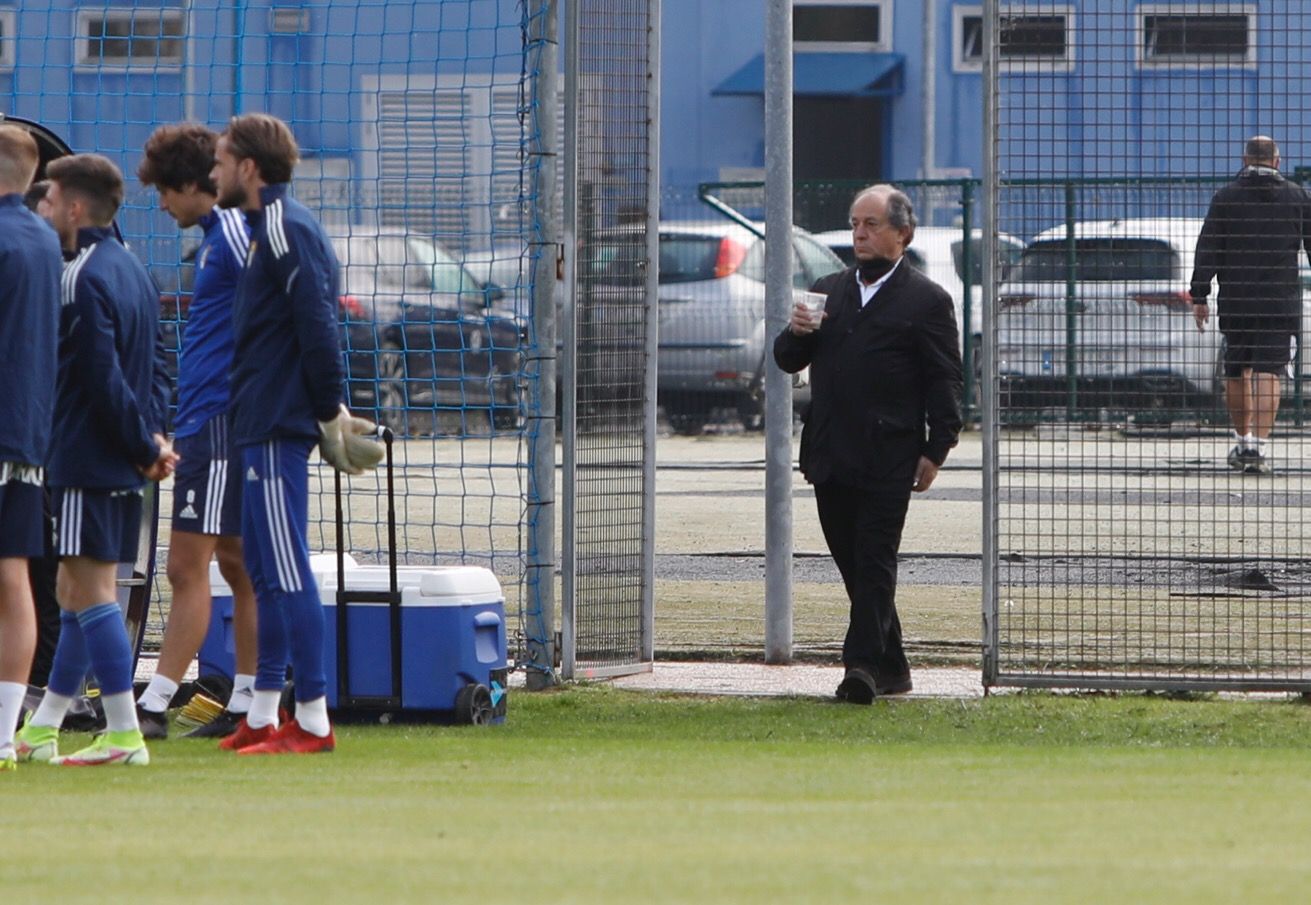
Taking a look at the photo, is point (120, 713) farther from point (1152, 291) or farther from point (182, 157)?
point (1152, 291)

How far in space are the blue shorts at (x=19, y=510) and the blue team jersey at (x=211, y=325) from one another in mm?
801

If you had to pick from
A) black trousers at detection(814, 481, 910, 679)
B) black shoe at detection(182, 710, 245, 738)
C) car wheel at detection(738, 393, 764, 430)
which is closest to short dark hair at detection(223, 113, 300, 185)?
black shoe at detection(182, 710, 245, 738)

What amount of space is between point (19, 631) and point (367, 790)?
1.31 meters

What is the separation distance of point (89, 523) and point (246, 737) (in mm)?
841

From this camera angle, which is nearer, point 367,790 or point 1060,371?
point 367,790

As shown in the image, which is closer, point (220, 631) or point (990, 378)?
point (220, 631)

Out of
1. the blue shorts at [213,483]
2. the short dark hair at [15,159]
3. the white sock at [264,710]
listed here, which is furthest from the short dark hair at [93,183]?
the white sock at [264,710]

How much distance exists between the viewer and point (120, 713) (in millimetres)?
6582

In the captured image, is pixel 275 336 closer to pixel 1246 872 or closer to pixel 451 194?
pixel 1246 872

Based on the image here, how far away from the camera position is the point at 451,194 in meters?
19.7

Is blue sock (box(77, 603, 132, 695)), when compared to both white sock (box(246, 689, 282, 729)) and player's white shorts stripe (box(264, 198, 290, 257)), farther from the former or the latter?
player's white shorts stripe (box(264, 198, 290, 257))

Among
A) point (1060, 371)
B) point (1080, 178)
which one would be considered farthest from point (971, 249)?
point (1080, 178)

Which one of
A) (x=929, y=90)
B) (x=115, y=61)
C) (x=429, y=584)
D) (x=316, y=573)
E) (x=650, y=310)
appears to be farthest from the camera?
(x=929, y=90)

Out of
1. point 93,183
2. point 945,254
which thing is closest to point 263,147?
point 93,183
